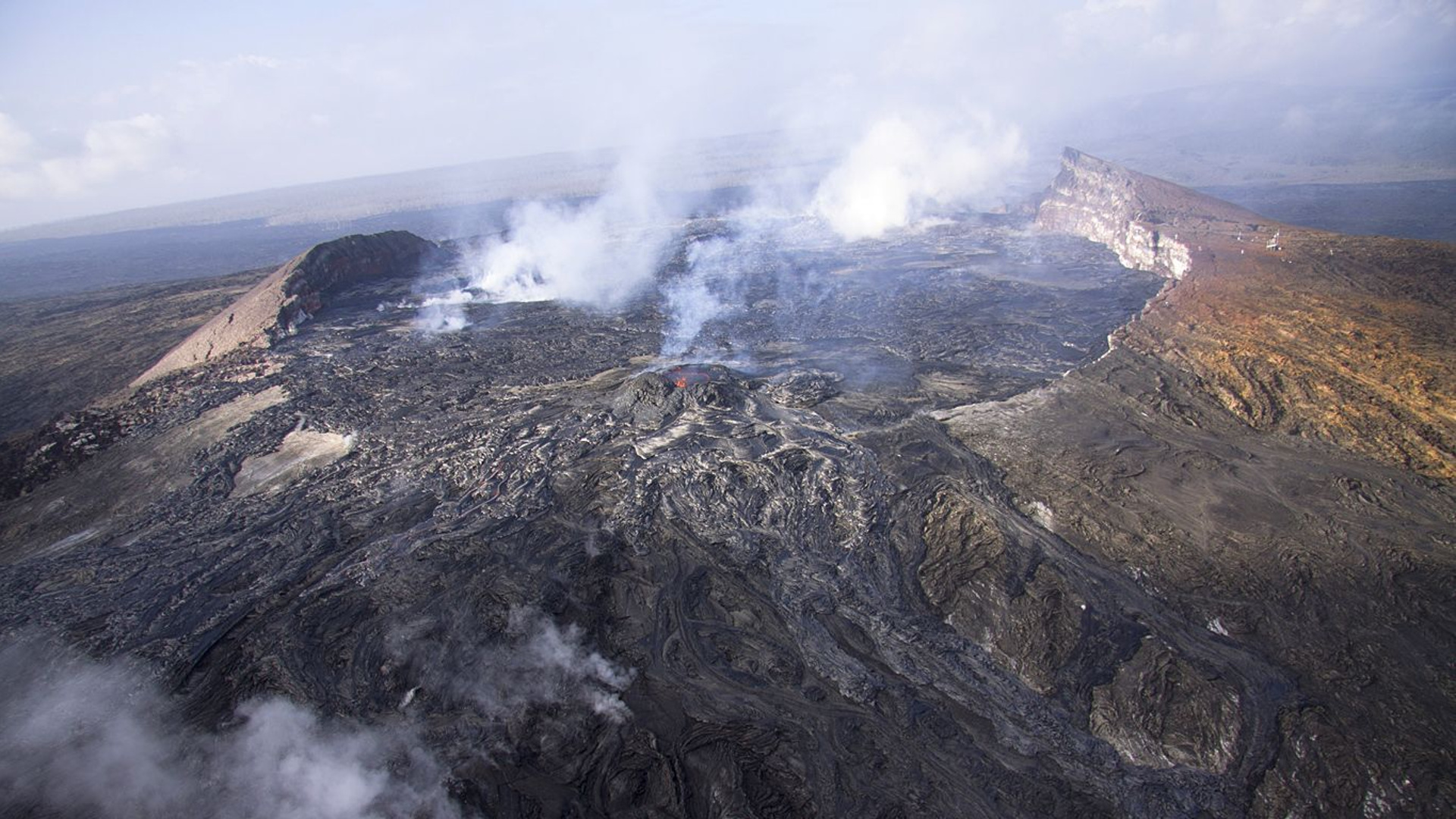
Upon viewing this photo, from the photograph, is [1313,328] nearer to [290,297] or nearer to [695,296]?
[695,296]

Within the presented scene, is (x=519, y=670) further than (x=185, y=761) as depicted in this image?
Yes

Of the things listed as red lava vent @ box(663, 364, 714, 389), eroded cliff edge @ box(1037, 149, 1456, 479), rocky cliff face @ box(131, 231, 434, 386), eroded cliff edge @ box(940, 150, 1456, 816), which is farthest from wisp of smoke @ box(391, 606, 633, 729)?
rocky cliff face @ box(131, 231, 434, 386)

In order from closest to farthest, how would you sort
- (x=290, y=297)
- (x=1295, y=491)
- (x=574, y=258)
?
(x=1295, y=491), (x=290, y=297), (x=574, y=258)

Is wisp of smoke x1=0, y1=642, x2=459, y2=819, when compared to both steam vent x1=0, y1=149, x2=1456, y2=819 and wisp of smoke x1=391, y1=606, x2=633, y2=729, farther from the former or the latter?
wisp of smoke x1=391, y1=606, x2=633, y2=729

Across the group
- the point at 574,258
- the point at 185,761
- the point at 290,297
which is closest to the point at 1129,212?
the point at 574,258

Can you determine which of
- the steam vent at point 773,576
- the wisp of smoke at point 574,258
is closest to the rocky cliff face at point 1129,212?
the steam vent at point 773,576

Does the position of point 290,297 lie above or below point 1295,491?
above
